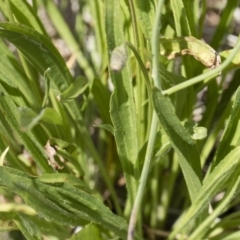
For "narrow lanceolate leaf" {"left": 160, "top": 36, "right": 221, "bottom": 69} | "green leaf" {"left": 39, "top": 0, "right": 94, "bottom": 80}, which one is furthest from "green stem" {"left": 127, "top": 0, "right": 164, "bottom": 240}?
"green leaf" {"left": 39, "top": 0, "right": 94, "bottom": 80}

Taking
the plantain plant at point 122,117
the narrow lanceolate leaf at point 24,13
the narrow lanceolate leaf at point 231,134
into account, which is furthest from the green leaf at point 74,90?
the narrow lanceolate leaf at point 231,134

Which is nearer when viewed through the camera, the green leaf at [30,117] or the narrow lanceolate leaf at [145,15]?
the green leaf at [30,117]

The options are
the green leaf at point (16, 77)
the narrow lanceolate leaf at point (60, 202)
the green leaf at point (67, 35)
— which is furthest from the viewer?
the green leaf at point (67, 35)

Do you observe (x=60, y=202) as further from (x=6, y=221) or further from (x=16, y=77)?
(x=16, y=77)

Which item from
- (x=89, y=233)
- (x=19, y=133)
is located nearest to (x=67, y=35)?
(x=19, y=133)

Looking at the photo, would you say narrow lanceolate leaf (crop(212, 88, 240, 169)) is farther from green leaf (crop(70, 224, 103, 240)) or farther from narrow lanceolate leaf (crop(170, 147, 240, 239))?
green leaf (crop(70, 224, 103, 240))

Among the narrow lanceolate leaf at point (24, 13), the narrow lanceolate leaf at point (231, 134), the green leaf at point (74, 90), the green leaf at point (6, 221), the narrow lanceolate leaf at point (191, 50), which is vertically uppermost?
the narrow lanceolate leaf at point (24, 13)

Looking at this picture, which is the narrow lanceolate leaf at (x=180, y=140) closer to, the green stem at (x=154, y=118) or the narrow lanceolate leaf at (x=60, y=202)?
the green stem at (x=154, y=118)
